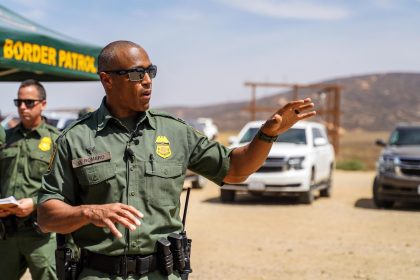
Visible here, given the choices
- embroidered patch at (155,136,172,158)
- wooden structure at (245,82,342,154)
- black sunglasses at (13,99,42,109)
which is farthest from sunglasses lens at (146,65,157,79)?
wooden structure at (245,82,342,154)

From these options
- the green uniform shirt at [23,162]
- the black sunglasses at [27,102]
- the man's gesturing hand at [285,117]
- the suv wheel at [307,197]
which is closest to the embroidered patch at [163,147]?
the man's gesturing hand at [285,117]

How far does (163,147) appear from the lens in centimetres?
332

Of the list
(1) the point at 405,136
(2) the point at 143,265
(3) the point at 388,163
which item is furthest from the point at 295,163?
(2) the point at 143,265

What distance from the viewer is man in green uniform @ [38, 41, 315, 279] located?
318cm

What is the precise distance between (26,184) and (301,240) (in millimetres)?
5697

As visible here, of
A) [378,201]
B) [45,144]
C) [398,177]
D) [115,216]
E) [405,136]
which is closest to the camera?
[115,216]

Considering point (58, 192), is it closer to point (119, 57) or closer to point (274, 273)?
point (119, 57)

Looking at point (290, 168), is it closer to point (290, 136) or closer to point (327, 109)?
point (290, 136)

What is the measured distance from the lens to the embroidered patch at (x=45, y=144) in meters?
5.34

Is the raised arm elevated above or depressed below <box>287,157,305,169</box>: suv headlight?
above

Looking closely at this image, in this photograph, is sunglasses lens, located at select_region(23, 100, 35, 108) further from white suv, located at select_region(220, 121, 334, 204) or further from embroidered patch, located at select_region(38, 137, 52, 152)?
white suv, located at select_region(220, 121, 334, 204)

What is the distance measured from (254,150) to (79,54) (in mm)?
4463

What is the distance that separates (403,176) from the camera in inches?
511

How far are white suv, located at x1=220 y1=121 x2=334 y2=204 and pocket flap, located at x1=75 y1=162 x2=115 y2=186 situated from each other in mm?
10481
